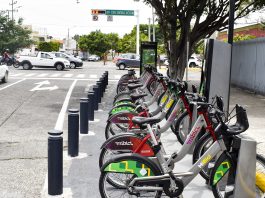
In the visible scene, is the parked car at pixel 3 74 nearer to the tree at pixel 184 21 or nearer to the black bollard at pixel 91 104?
the tree at pixel 184 21

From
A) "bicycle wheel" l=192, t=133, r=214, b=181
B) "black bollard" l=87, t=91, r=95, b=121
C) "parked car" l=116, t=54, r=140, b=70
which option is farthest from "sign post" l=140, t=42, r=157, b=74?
"parked car" l=116, t=54, r=140, b=70

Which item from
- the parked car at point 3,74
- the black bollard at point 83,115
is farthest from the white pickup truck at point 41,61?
the black bollard at point 83,115

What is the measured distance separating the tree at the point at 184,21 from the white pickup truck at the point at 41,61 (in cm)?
1472

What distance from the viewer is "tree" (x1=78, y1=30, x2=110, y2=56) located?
79188mm

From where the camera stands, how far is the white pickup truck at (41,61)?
31.0 m

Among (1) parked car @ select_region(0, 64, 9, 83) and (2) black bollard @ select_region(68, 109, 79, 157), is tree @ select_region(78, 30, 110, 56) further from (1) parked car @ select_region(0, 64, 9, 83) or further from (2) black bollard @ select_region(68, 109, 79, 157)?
(2) black bollard @ select_region(68, 109, 79, 157)

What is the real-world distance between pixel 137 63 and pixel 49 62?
8.40 m

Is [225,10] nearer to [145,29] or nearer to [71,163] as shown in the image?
[71,163]

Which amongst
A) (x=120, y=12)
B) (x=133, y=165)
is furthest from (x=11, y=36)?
(x=133, y=165)

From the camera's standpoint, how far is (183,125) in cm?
672

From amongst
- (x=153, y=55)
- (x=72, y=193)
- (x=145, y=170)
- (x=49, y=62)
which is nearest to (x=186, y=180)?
(x=145, y=170)

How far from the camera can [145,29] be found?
91.4 m

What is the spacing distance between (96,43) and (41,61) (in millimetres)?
48417

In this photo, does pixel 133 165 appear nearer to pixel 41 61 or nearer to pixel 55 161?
pixel 55 161
